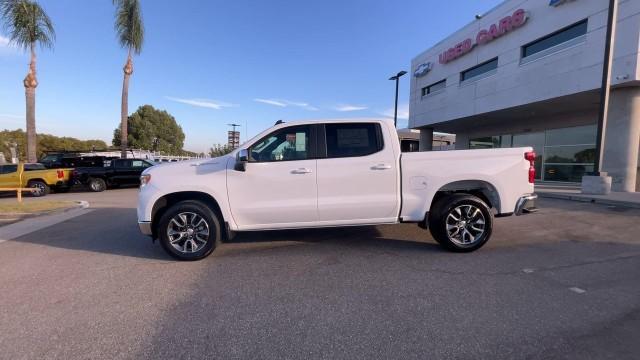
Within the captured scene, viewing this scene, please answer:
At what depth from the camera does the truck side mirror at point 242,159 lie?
447 cm

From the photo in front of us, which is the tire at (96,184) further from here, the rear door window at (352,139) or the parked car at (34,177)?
the rear door window at (352,139)

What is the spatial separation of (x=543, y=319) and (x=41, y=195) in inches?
748

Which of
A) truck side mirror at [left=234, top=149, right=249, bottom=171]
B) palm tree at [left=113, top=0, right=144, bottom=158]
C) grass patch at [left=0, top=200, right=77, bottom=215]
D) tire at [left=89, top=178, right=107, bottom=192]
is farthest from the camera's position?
palm tree at [left=113, top=0, right=144, bottom=158]

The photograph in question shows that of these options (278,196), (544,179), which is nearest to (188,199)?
(278,196)

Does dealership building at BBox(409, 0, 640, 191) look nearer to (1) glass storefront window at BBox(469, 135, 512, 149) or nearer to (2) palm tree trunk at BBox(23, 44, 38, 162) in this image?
(1) glass storefront window at BBox(469, 135, 512, 149)

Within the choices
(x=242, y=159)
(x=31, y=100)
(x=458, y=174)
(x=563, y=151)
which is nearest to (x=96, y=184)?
(x=31, y=100)

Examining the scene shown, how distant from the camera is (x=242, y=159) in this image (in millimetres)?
4527

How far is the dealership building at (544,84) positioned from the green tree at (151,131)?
180 ft

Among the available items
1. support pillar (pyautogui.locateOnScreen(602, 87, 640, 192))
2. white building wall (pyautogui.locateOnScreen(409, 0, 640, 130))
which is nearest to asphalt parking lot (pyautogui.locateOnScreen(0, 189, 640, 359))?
support pillar (pyautogui.locateOnScreen(602, 87, 640, 192))

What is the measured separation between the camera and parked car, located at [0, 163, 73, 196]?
45.6 ft

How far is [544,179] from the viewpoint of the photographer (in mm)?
19219

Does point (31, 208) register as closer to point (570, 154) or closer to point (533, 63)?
point (533, 63)

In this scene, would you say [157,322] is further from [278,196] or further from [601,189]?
[601,189]

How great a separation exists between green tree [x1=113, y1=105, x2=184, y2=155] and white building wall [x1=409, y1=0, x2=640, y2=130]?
56.0 metres
